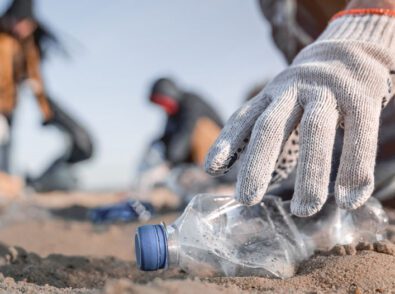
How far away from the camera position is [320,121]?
52.6 inches

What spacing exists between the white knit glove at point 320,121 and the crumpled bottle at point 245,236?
0.70ft

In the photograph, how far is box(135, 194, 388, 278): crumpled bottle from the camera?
4.67 feet

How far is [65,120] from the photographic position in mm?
6406

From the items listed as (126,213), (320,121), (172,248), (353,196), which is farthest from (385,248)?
(126,213)

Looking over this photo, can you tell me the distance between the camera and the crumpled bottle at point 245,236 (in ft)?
4.67

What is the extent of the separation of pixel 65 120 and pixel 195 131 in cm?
159

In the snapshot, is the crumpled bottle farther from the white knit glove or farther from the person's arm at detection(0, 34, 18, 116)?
the person's arm at detection(0, 34, 18, 116)

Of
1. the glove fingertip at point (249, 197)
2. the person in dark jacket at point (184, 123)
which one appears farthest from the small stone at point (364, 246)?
the person in dark jacket at point (184, 123)

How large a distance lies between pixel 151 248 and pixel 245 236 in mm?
350

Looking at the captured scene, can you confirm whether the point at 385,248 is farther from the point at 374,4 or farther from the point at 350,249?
the point at 374,4

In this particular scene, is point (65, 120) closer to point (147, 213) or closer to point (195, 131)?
point (195, 131)

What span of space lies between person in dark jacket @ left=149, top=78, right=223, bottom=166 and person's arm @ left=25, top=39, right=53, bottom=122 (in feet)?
4.05

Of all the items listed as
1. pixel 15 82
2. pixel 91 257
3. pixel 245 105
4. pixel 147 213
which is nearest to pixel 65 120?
pixel 15 82

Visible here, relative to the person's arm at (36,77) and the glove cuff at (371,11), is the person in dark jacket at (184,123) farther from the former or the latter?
the glove cuff at (371,11)
